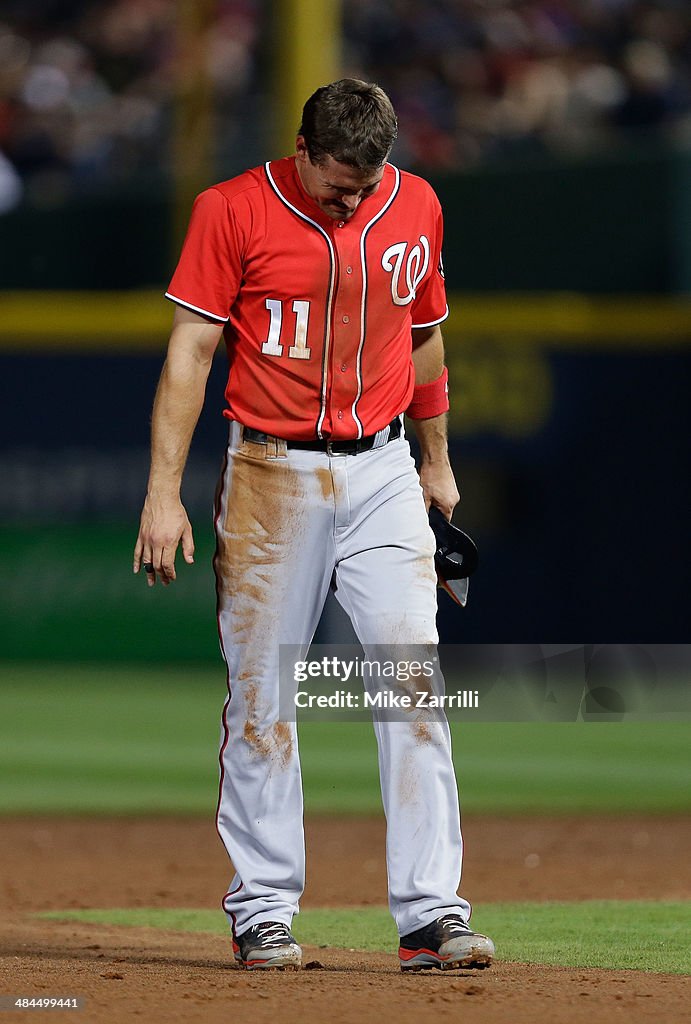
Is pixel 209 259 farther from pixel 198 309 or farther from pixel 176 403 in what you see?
pixel 176 403

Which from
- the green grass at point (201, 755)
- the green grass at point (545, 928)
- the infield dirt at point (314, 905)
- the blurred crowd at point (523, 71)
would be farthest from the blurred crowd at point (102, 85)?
the green grass at point (545, 928)

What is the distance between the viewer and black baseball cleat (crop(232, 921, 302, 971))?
4.63 meters

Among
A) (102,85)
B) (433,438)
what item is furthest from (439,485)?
(102,85)

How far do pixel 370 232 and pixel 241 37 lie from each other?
1226cm

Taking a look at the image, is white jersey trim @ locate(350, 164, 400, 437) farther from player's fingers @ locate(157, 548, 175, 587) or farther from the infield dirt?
the infield dirt

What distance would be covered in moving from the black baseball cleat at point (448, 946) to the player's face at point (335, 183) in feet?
5.69

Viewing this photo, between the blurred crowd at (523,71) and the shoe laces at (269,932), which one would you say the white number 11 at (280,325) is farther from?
the blurred crowd at (523,71)

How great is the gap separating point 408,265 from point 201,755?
18.9 feet

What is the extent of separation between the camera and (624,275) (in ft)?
42.9

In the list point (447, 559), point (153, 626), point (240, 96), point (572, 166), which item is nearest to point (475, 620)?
point (153, 626)

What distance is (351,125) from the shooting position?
4398 mm

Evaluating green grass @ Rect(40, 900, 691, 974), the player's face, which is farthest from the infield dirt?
the player's face

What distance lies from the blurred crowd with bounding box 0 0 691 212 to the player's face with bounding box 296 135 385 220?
28.4ft

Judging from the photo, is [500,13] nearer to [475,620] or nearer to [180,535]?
[475,620]
